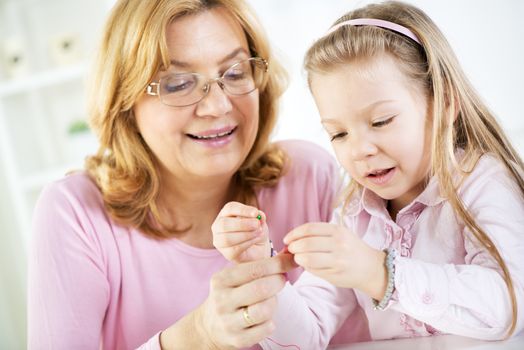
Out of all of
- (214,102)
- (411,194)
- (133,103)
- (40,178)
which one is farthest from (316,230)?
(40,178)

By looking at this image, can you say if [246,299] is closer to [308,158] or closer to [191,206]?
[191,206]

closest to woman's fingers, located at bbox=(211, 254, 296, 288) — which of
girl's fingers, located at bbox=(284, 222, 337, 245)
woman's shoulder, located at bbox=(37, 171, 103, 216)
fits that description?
girl's fingers, located at bbox=(284, 222, 337, 245)

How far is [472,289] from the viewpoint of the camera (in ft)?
3.04

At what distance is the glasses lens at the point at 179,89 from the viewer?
1.34 metres

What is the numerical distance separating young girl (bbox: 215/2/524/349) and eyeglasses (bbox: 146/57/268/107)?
23cm

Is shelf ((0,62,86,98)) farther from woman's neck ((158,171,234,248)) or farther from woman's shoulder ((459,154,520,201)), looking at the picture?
woman's shoulder ((459,154,520,201))

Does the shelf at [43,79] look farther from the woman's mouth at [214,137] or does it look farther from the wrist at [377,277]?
the wrist at [377,277]

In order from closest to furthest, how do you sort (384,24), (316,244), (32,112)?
1. (316,244)
2. (384,24)
3. (32,112)

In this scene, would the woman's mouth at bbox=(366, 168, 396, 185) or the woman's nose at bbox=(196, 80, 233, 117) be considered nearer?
the woman's mouth at bbox=(366, 168, 396, 185)

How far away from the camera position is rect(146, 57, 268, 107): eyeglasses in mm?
1344

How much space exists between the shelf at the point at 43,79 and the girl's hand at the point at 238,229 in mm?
2548

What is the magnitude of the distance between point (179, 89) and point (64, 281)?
55cm

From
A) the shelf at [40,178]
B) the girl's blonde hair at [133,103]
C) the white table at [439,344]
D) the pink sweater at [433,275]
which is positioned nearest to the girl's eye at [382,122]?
the pink sweater at [433,275]

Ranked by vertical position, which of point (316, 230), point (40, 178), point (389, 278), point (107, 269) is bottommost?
point (40, 178)
